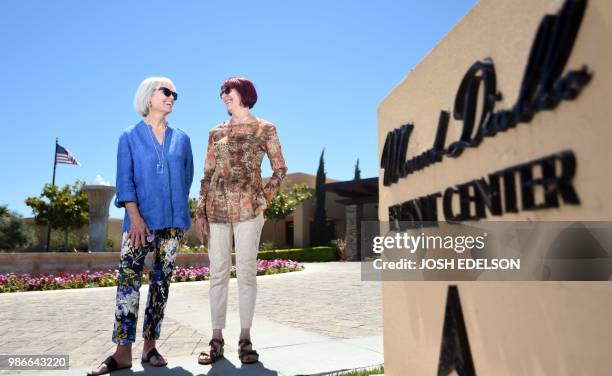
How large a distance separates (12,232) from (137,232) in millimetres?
36468

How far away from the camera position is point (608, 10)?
1204 mm

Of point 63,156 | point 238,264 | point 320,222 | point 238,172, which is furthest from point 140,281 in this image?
point 320,222

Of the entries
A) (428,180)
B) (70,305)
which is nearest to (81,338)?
(70,305)

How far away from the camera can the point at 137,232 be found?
3.04m

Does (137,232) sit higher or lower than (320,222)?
lower

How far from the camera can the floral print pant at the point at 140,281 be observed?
299 cm

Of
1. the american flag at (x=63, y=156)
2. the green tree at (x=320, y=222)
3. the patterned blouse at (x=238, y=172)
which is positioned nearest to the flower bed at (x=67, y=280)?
the patterned blouse at (x=238, y=172)

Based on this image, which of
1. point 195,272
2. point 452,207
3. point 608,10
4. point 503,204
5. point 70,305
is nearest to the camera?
point 608,10

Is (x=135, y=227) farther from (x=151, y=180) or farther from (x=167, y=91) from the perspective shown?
(x=167, y=91)

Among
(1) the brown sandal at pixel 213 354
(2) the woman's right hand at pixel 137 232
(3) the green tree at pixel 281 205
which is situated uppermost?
(3) the green tree at pixel 281 205

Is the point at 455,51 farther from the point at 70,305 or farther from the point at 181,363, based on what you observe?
the point at 70,305

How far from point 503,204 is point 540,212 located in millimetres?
190
